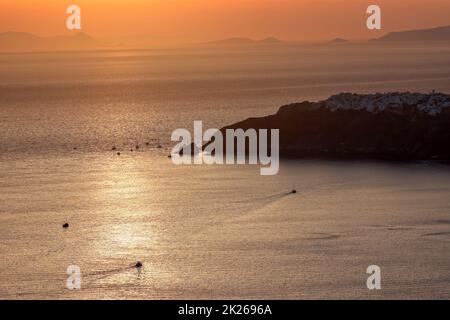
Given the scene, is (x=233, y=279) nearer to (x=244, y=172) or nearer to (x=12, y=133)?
(x=244, y=172)

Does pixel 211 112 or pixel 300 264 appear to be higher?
pixel 211 112

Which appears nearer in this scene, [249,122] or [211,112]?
[249,122]

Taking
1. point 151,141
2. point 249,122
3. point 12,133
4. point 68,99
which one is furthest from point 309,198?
point 68,99

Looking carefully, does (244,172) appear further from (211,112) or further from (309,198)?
(211,112)

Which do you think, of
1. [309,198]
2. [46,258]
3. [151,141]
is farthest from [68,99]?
[46,258]
